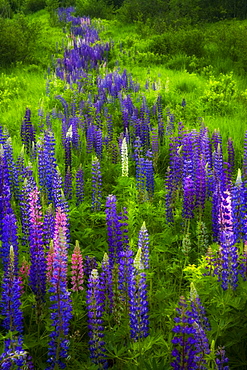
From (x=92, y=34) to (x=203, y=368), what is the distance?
14.4 m

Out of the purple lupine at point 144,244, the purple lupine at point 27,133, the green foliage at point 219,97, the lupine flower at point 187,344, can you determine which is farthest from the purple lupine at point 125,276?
the green foliage at point 219,97

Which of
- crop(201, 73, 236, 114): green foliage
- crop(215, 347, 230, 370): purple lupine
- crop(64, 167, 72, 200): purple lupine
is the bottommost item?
crop(201, 73, 236, 114): green foliage

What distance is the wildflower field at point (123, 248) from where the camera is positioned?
2264 millimetres

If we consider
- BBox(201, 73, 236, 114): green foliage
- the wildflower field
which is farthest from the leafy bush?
BBox(201, 73, 236, 114): green foliage

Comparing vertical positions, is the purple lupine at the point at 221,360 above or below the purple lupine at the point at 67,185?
above

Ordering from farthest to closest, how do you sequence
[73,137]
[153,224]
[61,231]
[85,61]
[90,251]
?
[85,61] < [73,137] < [153,224] < [90,251] < [61,231]

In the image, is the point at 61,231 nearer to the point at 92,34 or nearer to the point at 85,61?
the point at 85,61

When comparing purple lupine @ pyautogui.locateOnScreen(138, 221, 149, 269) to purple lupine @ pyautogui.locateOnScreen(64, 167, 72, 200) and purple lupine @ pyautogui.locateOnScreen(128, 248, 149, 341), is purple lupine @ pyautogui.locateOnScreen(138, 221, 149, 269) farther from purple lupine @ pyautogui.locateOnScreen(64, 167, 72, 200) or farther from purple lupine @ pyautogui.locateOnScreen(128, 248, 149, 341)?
purple lupine @ pyautogui.locateOnScreen(64, 167, 72, 200)

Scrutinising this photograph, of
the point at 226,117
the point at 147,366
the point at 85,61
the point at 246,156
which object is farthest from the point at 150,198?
the point at 85,61

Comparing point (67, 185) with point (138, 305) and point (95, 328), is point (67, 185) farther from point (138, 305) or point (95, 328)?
point (138, 305)

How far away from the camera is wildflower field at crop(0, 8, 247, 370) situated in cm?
226

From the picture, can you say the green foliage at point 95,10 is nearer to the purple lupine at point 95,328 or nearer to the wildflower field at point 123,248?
the wildflower field at point 123,248

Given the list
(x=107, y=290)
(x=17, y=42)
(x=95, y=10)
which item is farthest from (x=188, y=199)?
(x=95, y=10)

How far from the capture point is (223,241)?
2635 millimetres
